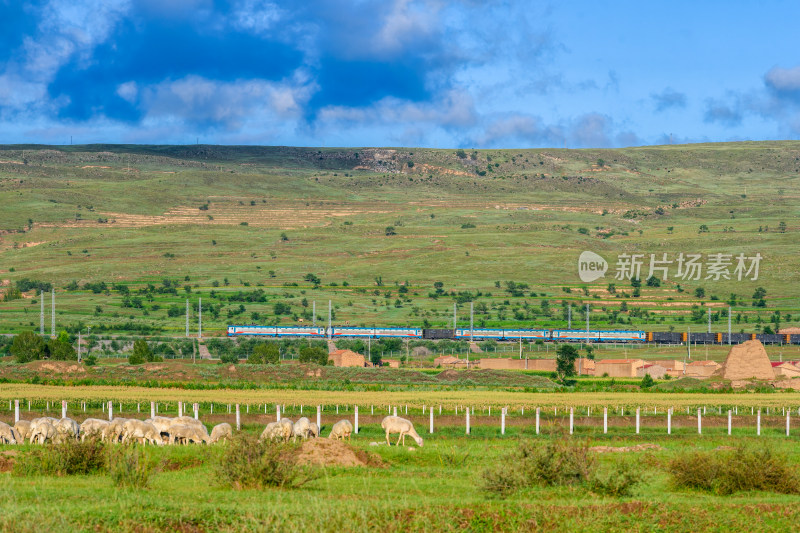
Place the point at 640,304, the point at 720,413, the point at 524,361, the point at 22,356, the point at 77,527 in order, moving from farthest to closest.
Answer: the point at 640,304
the point at 524,361
the point at 22,356
the point at 720,413
the point at 77,527

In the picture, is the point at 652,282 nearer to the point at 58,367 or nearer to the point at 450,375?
the point at 450,375

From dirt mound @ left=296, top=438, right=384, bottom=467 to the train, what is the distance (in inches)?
3155

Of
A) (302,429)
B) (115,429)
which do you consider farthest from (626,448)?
(115,429)

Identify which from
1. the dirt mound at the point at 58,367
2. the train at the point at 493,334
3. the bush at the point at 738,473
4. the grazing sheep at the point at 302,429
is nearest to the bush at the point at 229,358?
the train at the point at 493,334

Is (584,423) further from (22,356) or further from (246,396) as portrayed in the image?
(22,356)

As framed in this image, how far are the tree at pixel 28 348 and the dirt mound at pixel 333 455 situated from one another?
201ft

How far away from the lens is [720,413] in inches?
1608

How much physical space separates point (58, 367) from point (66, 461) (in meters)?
49.1

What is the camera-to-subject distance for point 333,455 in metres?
19.0

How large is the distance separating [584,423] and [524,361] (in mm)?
48258

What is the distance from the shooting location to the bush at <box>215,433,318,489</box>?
15.7m

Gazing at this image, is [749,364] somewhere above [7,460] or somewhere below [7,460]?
below

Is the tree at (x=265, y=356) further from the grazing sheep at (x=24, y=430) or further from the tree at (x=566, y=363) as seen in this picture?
the grazing sheep at (x=24, y=430)

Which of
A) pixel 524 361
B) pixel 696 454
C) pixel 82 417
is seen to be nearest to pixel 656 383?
pixel 524 361
